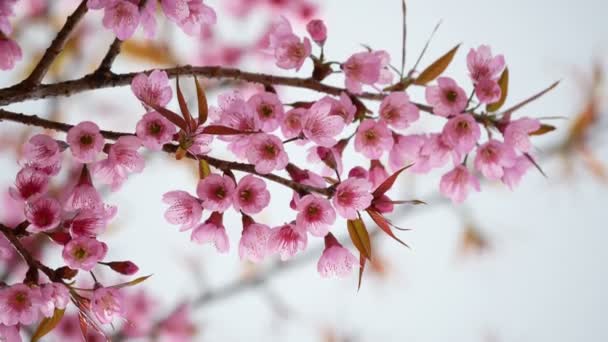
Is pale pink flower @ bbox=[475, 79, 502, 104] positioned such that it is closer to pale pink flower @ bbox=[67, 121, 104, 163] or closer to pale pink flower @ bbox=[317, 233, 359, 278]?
pale pink flower @ bbox=[317, 233, 359, 278]

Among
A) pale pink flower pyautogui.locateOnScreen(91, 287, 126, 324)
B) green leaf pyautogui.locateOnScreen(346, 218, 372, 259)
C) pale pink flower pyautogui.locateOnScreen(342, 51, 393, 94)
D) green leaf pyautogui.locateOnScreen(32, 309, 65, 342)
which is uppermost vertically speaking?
pale pink flower pyautogui.locateOnScreen(342, 51, 393, 94)

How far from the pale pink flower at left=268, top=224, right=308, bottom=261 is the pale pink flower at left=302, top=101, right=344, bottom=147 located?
3.4 inches

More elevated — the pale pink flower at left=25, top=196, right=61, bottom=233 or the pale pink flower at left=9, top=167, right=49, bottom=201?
the pale pink flower at left=9, top=167, right=49, bottom=201

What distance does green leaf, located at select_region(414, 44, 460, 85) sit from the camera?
0.66 metres

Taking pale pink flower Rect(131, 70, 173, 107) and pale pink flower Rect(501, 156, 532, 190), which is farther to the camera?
pale pink flower Rect(501, 156, 532, 190)

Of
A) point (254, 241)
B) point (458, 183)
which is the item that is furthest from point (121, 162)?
point (458, 183)

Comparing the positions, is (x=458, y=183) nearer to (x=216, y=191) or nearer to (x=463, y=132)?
(x=463, y=132)

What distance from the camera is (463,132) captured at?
0.63m

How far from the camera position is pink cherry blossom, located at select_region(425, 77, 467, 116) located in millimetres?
631

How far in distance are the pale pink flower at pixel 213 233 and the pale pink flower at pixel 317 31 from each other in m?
0.22

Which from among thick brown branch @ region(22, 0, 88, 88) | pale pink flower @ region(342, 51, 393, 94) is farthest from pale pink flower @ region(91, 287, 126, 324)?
pale pink flower @ region(342, 51, 393, 94)

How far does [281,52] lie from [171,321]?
144cm

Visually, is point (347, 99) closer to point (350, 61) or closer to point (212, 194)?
point (350, 61)

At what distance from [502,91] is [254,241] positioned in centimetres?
31
